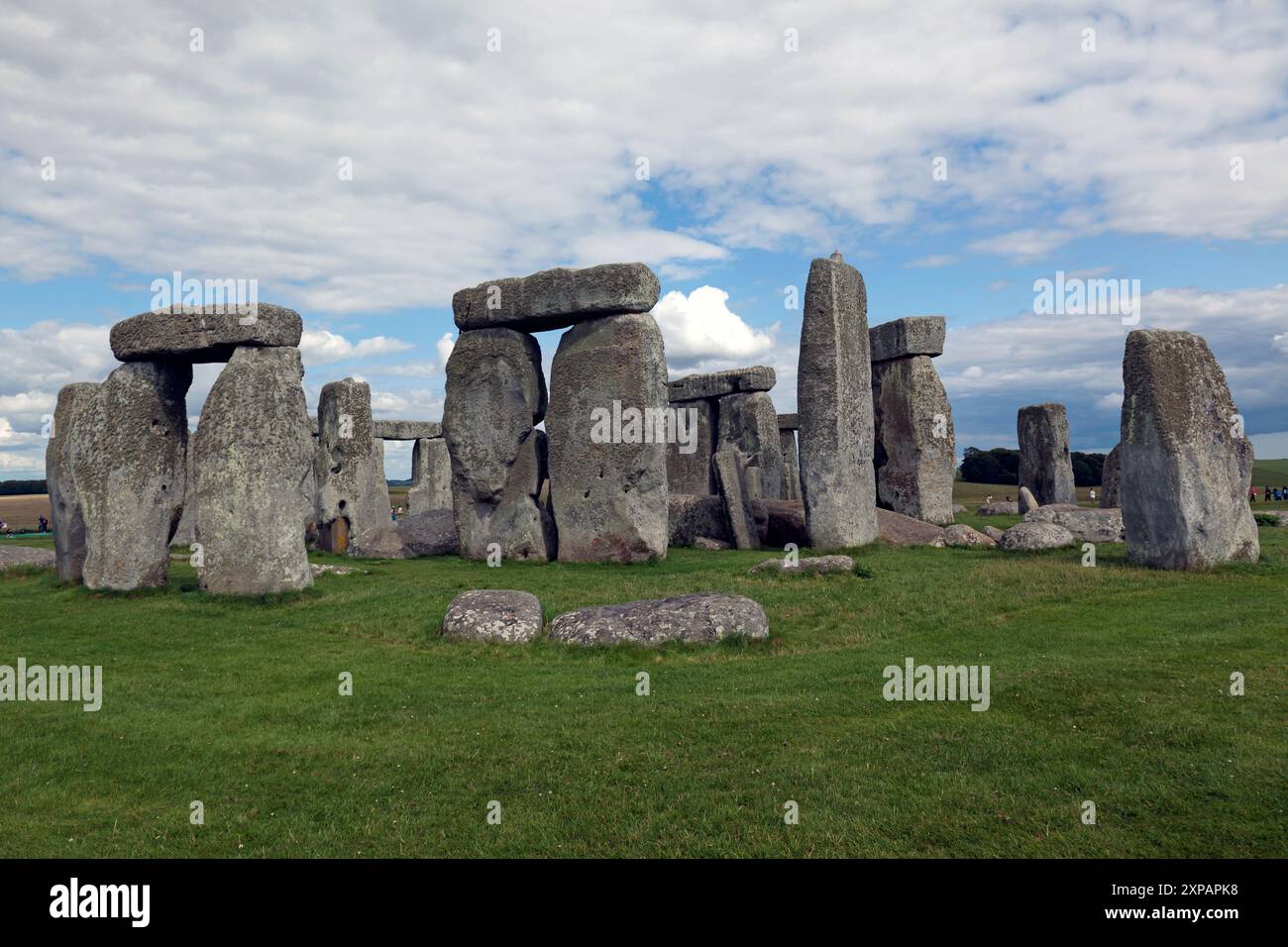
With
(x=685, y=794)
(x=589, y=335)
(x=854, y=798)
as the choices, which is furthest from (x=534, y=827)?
(x=589, y=335)

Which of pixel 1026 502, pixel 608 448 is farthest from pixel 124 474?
pixel 1026 502

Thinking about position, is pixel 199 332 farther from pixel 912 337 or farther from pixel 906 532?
pixel 912 337

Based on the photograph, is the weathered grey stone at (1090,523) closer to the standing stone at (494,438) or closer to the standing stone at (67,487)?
the standing stone at (494,438)

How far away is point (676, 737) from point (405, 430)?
2761 centimetres

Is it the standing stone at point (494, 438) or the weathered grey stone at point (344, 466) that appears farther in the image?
the weathered grey stone at point (344, 466)

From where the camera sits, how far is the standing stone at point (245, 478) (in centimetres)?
1300

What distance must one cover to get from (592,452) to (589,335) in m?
2.26

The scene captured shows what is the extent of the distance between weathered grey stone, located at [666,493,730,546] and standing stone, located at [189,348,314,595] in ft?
29.7

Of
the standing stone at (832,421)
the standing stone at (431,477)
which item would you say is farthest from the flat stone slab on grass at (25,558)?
the standing stone at (431,477)

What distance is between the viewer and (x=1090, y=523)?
18.4 meters

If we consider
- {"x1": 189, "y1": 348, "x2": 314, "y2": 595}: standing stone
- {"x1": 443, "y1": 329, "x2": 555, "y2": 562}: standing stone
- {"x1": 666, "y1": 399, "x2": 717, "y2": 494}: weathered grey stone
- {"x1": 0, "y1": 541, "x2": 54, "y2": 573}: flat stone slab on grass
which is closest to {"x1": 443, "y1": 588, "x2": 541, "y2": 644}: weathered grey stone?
{"x1": 189, "y1": 348, "x2": 314, "y2": 595}: standing stone

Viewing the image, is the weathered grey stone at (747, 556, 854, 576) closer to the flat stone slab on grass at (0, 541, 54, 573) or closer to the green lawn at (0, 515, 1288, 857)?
the green lawn at (0, 515, 1288, 857)

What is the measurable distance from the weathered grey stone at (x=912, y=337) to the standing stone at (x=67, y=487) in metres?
17.9
